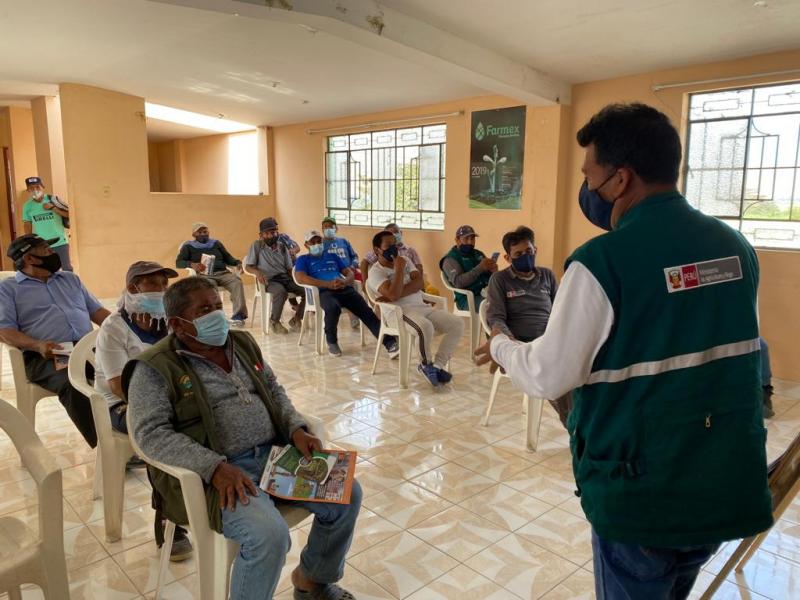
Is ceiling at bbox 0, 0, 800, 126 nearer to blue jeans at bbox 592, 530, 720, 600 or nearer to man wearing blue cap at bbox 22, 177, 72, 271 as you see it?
man wearing blue cap at bbox 22, 177, 72, 271

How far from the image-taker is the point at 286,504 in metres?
1.80

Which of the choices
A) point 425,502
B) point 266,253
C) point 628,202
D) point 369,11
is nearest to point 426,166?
point 266,253

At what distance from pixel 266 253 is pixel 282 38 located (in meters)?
2.21

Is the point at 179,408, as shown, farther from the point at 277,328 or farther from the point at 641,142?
the point at 277,328

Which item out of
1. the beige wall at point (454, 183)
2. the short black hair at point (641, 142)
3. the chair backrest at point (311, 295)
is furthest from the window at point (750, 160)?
the short black hair at point (641, 142)

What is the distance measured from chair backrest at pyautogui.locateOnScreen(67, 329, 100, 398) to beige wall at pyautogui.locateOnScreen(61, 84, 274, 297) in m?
5.88

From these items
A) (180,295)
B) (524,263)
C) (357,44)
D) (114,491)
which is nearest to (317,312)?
(357,44)

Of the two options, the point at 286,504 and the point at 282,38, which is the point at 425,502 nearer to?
the point at 286,504

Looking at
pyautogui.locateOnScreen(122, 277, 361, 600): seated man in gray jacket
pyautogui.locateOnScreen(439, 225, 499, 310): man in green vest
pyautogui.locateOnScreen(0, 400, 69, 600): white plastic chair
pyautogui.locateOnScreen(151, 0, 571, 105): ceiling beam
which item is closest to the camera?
pyautogui.locateOnScreen(0, 400, 69, 600): white plastic chair

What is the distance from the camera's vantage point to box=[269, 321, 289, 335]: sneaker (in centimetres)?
614

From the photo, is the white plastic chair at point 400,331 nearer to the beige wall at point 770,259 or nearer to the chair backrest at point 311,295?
the chair backrest at point 311,295

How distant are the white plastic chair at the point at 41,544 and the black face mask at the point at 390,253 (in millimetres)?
3333

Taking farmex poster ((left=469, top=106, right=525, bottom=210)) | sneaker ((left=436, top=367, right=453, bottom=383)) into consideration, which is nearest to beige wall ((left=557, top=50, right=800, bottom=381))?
farmex poster ((left=469, top=106, right=525, bottom=210))

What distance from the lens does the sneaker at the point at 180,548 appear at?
217cm
